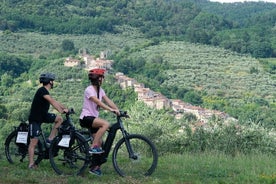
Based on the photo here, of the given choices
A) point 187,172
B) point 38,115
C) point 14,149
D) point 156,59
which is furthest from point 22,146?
point 156,59

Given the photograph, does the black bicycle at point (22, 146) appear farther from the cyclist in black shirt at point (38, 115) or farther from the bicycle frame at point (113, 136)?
the bicycle frame at point (113, 136)

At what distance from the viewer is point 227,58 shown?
301 feet

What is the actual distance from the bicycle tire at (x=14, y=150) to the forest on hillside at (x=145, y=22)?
93.9m

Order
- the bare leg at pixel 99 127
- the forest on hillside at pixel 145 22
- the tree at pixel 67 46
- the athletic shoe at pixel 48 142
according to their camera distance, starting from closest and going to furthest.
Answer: the bare leg at pixel 99 127, the athletic shoe at pixel 48 142, the tree at pixel 67 46, the forest on hillside at pixel 145 22

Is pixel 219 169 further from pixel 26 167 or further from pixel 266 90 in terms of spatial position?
pixel 266 90

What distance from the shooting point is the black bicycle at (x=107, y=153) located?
803 cm

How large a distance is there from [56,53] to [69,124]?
7709cm

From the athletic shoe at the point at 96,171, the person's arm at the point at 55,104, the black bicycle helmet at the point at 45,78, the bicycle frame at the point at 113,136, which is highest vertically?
the black bicycle helmet at the point at 45,78

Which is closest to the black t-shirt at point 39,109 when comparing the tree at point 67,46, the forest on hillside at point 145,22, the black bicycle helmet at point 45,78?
the black bicycle helmet at point 45,78

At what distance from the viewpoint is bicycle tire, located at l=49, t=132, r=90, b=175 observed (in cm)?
817

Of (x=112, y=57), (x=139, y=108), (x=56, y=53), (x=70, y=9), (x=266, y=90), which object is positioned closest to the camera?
(x=139, y=108)

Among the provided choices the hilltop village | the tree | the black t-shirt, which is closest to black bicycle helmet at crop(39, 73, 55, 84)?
the black t-shirt

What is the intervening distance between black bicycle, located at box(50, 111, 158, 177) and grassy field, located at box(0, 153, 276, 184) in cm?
16

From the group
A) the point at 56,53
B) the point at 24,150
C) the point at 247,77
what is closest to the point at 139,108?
the point at 24,150
